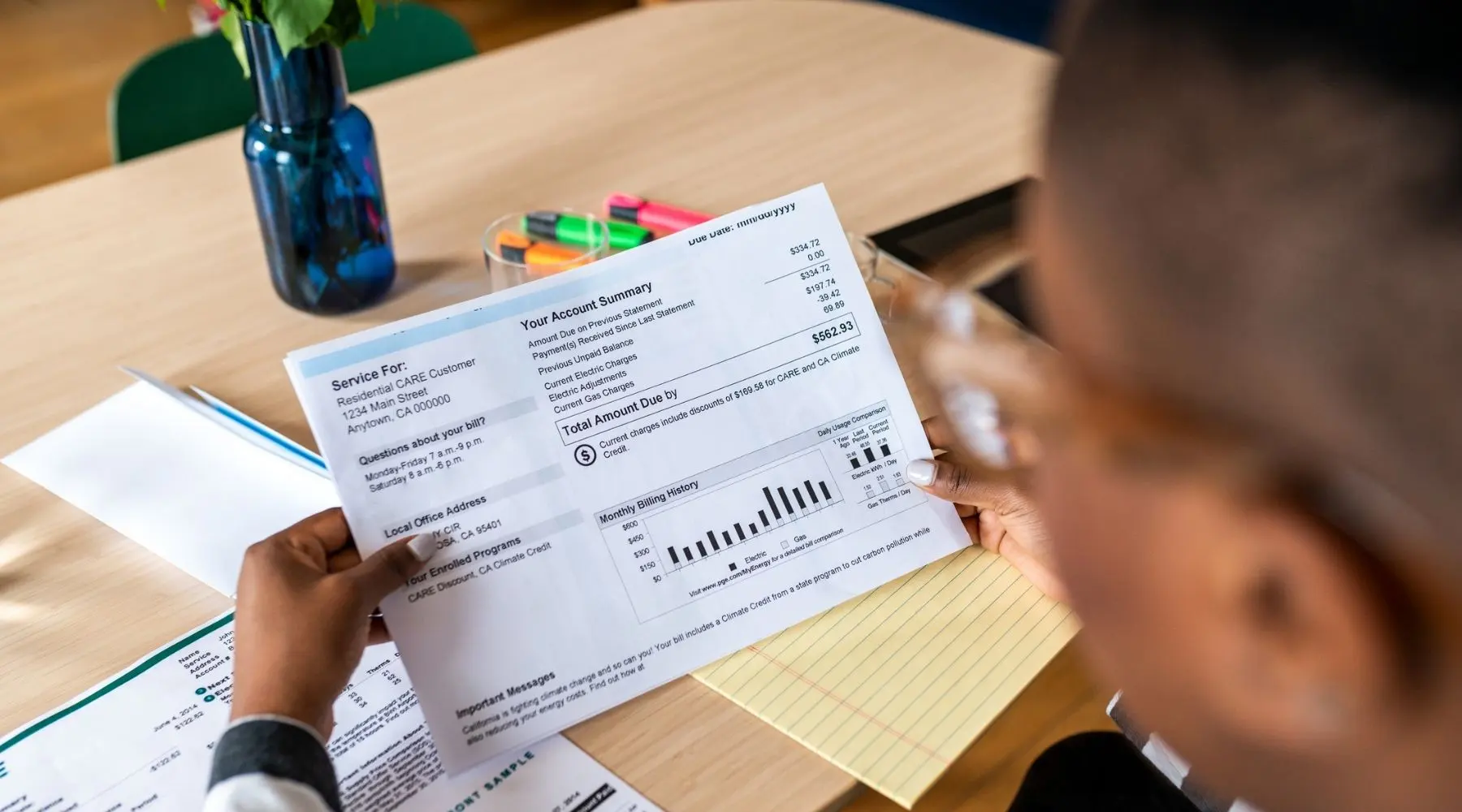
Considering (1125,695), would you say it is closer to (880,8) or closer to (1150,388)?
(1150,388)

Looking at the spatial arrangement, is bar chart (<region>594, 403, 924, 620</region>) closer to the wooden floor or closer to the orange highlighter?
the orange highlighter

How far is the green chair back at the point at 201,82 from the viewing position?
49.6 inches

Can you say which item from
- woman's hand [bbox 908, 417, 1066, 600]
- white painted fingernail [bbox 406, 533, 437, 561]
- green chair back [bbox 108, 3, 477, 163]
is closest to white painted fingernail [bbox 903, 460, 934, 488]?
woman's hand [bbox 908, 417, 1066, 600]

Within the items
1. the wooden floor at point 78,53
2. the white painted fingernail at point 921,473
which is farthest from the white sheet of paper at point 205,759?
the wooden floor at point 78,53

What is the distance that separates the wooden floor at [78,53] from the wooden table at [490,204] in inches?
77.4

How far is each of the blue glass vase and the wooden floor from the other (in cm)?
222

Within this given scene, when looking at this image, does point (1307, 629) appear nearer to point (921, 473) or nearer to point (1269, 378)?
point (1269, 378)

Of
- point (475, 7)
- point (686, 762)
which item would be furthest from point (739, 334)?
point (475, 7)

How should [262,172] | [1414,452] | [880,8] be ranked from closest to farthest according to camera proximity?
[1414,452] → [262,172] → [880,8]

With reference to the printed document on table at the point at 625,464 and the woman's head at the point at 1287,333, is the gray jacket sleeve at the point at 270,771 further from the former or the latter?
the woman's head at the point at 1287,333

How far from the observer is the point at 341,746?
2.02 ft

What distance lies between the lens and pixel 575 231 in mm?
971

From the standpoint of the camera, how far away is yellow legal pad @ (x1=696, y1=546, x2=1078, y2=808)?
612mm

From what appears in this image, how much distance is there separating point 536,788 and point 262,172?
1.73 ft
